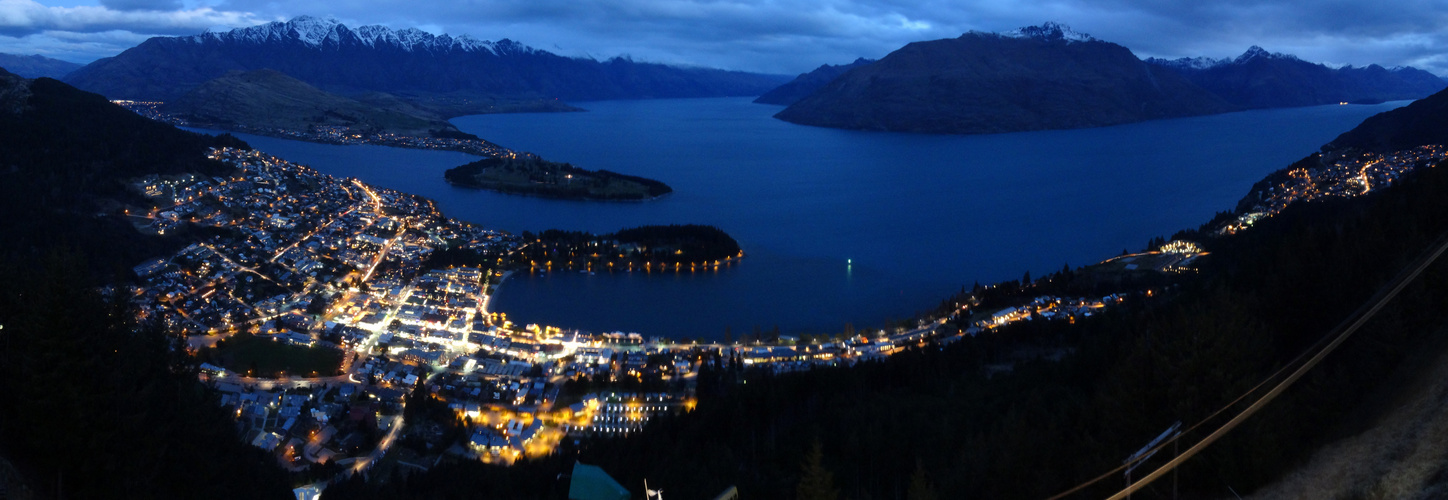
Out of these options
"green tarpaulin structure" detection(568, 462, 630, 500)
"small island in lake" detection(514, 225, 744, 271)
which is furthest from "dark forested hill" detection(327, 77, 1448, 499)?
"small island in lake" detection(514, 225, 744, 271)

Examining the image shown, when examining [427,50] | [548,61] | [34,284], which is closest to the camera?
[34,284]

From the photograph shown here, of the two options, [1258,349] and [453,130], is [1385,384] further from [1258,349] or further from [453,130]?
[453,130]

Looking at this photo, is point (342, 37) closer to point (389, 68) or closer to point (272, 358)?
point (389, 68)

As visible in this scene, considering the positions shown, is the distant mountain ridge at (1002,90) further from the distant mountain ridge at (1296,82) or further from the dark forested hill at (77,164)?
the dark forested hill at (77,164)

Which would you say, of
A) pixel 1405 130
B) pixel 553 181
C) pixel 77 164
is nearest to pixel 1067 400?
pixel 77 164

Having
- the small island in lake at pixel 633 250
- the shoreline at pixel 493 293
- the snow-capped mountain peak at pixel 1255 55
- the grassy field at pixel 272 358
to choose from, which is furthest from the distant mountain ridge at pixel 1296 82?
the grassy field at pixel 272 358

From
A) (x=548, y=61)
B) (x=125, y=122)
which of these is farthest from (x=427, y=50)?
(x=125, y=122)
